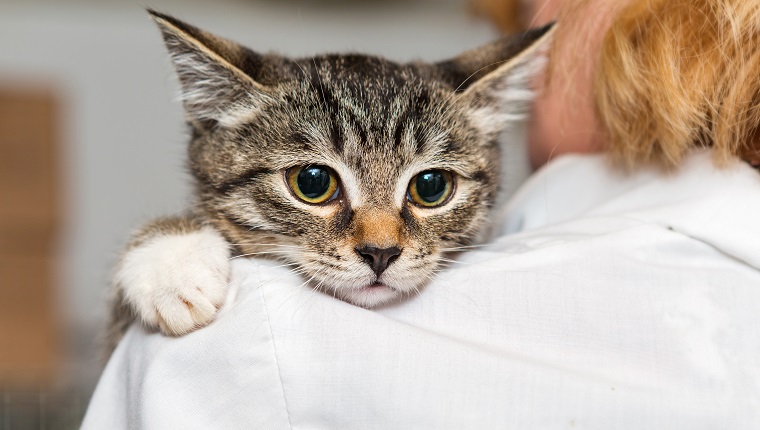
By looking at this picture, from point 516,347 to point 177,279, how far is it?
54 centimetres

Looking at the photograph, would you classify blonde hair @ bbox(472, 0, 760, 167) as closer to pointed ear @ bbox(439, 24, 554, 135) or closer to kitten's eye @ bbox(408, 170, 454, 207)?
pointed ear @ bbox(439, 24, 554, 135)

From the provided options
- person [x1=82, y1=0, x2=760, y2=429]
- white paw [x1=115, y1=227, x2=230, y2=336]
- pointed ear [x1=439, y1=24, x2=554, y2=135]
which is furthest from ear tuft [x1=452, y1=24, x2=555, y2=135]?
white paw [x1=115, y1=227, x2=230, y2=336]

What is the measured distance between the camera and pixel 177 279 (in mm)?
1029

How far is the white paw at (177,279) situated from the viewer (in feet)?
3.14

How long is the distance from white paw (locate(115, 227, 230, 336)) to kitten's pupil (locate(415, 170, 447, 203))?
14.6 inches

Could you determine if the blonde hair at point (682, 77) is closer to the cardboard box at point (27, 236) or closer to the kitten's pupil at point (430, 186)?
the kitten's pupil at point (430, 186)

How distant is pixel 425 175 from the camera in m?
1.20

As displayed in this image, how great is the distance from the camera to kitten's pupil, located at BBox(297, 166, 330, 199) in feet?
3.74

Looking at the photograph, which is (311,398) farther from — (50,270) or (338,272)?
(50,270)

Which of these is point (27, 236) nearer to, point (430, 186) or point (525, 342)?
point (430, 186)

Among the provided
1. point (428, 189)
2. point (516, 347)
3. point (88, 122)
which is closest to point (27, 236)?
point (88, 122)

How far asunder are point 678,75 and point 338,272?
629 millimetres

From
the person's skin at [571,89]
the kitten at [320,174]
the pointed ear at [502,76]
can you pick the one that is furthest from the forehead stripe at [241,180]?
the person's skin at [571,89]

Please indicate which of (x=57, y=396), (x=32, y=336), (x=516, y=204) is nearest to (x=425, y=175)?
(x=516, y=204)
